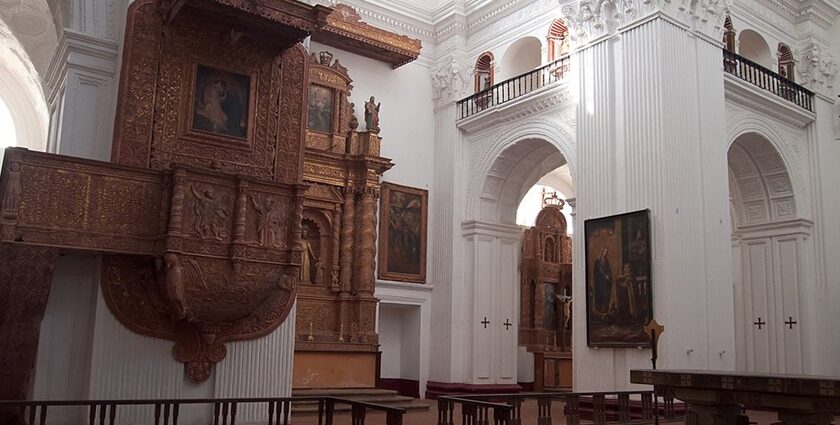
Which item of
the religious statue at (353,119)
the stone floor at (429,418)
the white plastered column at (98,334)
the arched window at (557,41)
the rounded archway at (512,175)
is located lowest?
the stone floor at (429,418)

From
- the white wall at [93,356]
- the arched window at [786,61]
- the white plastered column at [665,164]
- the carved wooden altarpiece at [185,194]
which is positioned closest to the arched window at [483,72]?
the white plastered column at [665,164]

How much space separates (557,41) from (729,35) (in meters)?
3.38

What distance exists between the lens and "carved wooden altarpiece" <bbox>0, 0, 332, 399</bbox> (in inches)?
336

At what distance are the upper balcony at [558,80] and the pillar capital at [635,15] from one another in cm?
70

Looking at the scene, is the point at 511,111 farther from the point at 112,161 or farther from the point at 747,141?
the point at 112,161

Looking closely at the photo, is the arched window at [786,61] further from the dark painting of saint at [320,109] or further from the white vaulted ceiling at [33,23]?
the white vaulted ceiling at [33,23]

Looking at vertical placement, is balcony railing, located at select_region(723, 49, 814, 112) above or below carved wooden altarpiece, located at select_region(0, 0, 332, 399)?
above

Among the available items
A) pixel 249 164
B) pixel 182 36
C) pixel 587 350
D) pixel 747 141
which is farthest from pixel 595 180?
pixel 182 36

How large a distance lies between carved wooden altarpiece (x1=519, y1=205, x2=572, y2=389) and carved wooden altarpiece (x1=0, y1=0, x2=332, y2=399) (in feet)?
35.0

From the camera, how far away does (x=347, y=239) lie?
16297 millimetres

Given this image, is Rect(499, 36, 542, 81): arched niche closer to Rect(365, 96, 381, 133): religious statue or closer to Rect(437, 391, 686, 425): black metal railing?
Rect(365, 96, 381, 133): religious statue

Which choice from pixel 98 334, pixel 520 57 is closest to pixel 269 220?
pixel 98 334

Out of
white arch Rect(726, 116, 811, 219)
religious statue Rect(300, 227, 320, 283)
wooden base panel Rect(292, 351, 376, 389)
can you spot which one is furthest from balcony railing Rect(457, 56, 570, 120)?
wooden base panel Rect(292, 351, 376, 389)

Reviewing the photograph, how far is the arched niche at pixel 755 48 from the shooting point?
16281 millimetres
